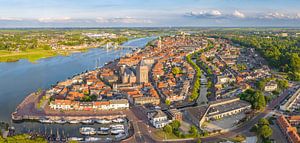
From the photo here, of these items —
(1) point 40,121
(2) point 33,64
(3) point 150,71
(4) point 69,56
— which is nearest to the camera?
(1) point 40,121

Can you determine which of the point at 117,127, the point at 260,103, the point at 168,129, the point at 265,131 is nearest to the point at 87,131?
the point at 117,127

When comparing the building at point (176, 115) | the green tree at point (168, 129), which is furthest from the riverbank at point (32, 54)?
the green tree at point (168, 129)

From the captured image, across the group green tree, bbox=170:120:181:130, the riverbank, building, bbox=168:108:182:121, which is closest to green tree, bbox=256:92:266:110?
building, bbox=168:108:182:121

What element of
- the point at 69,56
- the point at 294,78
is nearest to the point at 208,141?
the point at 294,78

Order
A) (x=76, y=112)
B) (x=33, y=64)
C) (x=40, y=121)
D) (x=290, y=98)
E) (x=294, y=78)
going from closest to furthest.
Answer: (x=40, y=121) → (x=76, y=112) → (x=290, y=98) → (x=294, y=78) → (x=33, y=64)

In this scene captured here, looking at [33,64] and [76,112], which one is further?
[33,64]

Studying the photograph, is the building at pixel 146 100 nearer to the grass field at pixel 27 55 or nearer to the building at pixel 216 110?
the building at pixel 216 110

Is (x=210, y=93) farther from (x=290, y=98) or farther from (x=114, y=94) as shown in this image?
(x=114, y=94)
